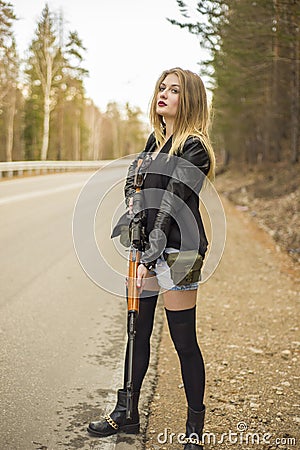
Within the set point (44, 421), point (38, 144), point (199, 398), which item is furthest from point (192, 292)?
point (38, 144)

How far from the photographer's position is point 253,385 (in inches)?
191

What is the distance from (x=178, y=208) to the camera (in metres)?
3.26

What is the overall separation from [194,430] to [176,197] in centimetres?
146

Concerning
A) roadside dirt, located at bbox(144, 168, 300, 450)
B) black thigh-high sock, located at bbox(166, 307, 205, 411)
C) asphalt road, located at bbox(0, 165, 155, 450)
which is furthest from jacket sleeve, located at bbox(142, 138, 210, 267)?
roadside dirt, located at bbox(144, 168, 300, 450)

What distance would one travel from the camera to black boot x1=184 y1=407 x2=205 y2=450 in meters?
3.51

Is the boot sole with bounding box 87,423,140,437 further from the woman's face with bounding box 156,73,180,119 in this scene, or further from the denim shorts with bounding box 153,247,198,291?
the woman's face with bounding box 156,73,180,119

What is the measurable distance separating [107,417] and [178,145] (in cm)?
184

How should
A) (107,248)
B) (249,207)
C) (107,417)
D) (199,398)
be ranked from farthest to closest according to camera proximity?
(249,207)
(107,248)
(107,417)
(199,398)

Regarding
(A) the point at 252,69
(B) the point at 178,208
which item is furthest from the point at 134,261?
(A) the point at 252,69

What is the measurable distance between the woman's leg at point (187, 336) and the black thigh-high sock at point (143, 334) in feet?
0.42

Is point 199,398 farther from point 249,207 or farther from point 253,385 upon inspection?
point 249,207

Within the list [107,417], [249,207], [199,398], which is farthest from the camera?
[249,207]

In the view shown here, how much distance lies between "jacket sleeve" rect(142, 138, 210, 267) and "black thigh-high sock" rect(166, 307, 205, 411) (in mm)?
408

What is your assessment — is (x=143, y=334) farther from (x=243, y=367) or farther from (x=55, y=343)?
(x=55, y=343)
